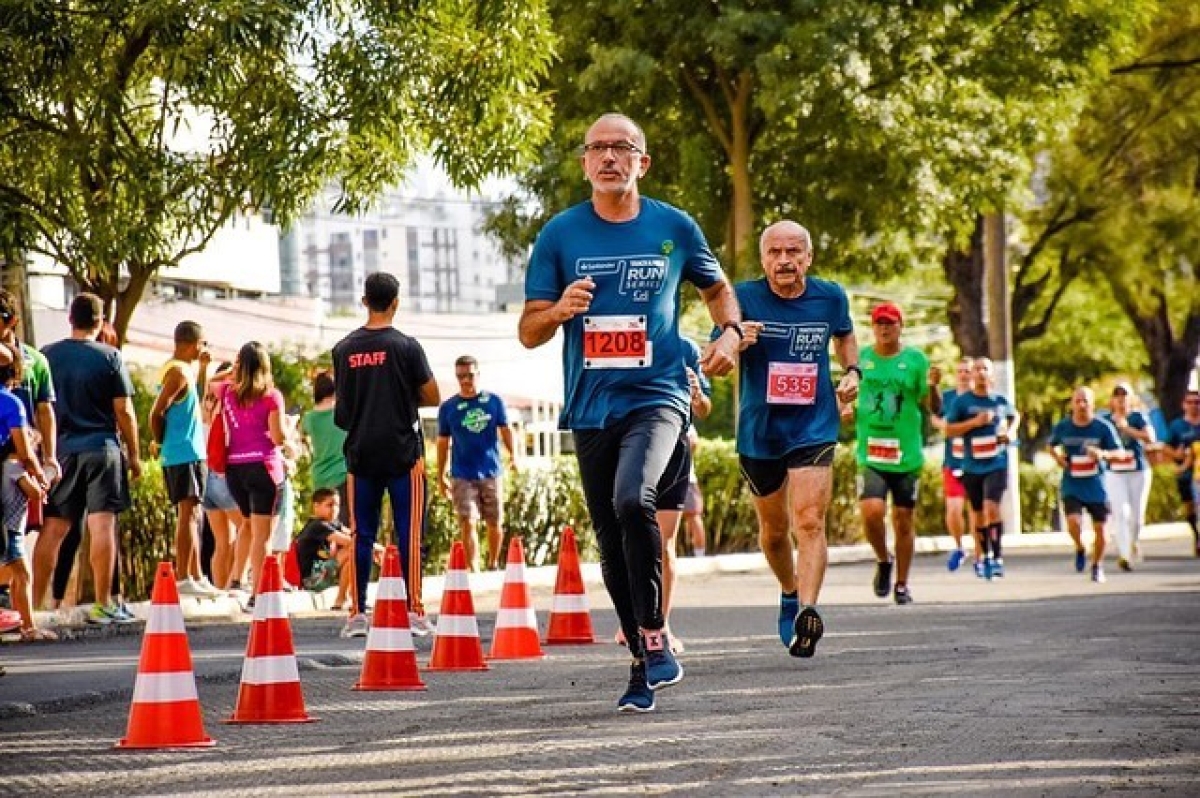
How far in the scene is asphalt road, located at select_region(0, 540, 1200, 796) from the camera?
7.19 meters

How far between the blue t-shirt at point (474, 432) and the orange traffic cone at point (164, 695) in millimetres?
12881

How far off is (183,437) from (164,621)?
8.40m

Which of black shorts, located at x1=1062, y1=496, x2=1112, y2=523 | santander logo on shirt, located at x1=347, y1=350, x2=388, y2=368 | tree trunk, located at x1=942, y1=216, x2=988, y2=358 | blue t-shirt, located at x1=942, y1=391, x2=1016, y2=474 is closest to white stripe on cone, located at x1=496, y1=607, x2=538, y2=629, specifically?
santander logo on shirt, located at x1=347, y1=350, x2=388, y2=368

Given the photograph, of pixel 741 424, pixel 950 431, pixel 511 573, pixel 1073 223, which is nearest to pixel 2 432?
pixel 511 573

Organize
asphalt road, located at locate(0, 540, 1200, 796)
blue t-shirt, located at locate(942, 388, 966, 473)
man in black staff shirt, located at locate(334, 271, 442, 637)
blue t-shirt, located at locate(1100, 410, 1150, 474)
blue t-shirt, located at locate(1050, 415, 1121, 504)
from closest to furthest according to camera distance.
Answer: asphalt road, located at locate(0, 540, 1200, 796) → man in black staff shirt, located at locate(334, 271, 442, 637) → blue t-shirt, located at locate(1050, 415, 1121, 504) → blue t-shirt, located at locate(942, 388, 966, 473) → blue t-shirt, located at locate(1100, 410, 1150, 474)

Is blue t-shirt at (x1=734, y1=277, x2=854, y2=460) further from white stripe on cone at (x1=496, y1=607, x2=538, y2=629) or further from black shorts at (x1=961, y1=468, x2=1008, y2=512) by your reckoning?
black shorts at (x1=961, y1=468, x2=1008, y2=512)

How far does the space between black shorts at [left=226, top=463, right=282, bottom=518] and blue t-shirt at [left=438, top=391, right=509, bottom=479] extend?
4791mm

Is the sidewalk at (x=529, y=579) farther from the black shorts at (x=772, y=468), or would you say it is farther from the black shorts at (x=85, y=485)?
the black shorts at (x=772, y=468)

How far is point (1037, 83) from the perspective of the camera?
29.0 metres

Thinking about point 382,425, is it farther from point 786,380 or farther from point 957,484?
point 957,484

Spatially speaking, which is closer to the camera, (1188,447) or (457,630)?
(457,630)

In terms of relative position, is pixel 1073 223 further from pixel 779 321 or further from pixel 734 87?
pixel 779 321

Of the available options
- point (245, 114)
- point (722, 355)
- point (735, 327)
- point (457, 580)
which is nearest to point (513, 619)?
point (457, 580)

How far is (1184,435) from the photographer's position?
28125mm
